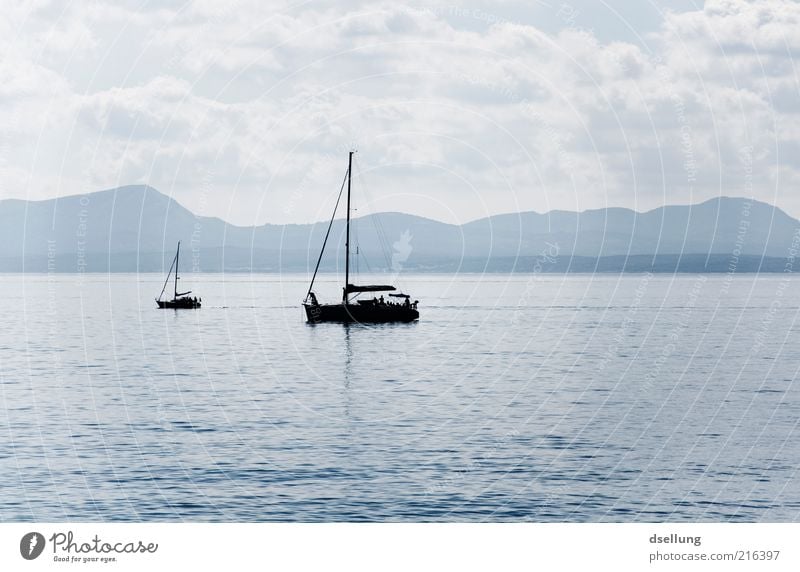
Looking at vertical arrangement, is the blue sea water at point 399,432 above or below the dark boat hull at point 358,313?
below

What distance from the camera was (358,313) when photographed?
145125 millimetres

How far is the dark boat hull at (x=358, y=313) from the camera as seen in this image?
144 m

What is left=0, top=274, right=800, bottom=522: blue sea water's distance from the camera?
39.6 m

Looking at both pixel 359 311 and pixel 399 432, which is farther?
pixel 359 311
